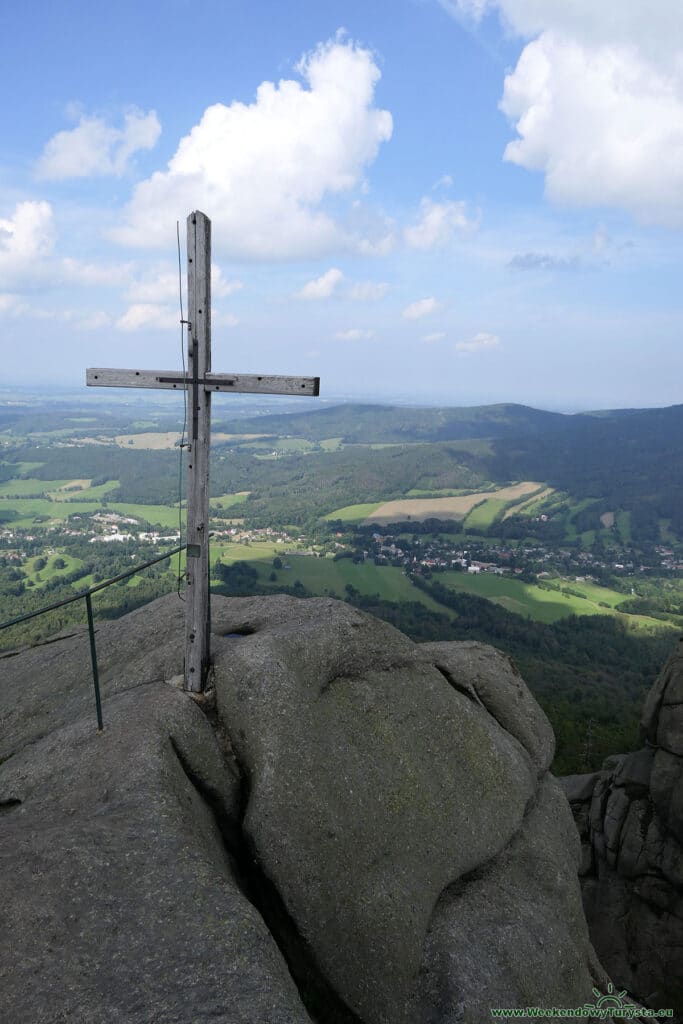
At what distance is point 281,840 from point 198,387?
298 inches

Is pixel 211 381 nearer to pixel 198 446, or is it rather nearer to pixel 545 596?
pixel 198 446

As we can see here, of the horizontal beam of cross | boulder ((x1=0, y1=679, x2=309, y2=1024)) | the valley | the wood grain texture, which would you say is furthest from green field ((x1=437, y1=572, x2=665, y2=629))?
boulder ((x1=0, y1=679, x2=309, y2=1024))

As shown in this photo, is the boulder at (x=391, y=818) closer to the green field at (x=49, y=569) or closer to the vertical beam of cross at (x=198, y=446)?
the vertical beam of cross at (x=198, y=446)

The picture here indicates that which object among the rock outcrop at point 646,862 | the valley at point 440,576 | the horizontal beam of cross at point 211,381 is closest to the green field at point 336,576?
the valley at point 440,576

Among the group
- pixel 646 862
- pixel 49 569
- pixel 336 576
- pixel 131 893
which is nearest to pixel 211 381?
pixel 131 893

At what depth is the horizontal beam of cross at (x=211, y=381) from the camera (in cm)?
994

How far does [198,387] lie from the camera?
10312 mm

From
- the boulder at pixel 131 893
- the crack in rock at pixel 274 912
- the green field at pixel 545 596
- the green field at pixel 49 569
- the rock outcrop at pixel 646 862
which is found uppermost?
the boulder at pixel 131 893

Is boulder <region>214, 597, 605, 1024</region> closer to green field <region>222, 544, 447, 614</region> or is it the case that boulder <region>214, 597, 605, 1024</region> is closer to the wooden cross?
the wooden cross

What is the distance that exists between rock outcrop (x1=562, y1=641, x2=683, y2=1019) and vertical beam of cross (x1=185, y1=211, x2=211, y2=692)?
19.3 m

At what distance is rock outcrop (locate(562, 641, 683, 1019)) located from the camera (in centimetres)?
2022

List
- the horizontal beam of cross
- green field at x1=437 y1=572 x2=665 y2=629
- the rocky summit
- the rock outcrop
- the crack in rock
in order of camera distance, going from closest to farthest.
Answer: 1. the rocky summit
2. the crack in rock
3. the horizontal beam of cross
4. the rock outcrop
5. green field at x1=437 y1=572 x2=665 y2=629

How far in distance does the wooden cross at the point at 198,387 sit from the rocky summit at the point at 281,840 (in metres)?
0.81

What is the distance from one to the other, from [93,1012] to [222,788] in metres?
3.98
